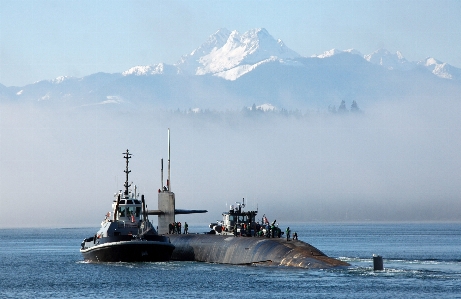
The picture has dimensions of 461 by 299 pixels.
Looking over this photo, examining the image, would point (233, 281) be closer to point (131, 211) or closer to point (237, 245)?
point (237, 245)

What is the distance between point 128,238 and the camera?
68375 millimetres

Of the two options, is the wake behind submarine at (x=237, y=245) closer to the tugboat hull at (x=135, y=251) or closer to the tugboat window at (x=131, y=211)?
the tugboat hull at (x=135, y=251)

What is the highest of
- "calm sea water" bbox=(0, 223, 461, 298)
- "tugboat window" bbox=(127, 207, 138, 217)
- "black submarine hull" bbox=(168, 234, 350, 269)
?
"tugboat window" bbox=(127, 207, 138, 217)

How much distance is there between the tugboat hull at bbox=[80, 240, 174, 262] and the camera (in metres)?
67.2

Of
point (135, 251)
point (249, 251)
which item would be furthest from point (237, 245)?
point (135, 251)

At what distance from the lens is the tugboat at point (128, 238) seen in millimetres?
67500

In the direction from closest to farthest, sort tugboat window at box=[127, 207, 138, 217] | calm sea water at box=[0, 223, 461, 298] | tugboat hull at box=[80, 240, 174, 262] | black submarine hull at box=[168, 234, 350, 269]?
calm sea water at box=[0, 223, 461, 298] → black submarine hull at box=[168, 234, 350, 269] → tugboat hull at box=[80, 240, 174, 262] → tugboat window at box=[127, 207, 138, 217]

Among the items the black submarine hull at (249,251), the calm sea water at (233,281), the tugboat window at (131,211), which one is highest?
the tugboat window at (131,211)

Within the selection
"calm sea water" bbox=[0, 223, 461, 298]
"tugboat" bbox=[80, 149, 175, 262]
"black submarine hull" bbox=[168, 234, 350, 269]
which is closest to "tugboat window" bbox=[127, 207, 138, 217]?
"tugboat" bbox=[80, 149, 175, 262]

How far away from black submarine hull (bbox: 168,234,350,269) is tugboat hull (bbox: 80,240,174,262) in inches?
187

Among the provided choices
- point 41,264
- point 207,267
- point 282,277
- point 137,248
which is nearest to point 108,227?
point 137,248

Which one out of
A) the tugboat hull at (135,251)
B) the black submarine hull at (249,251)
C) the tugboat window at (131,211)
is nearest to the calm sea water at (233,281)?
the tugboat hull at (135,251)

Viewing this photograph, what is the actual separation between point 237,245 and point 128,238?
9.06 metres

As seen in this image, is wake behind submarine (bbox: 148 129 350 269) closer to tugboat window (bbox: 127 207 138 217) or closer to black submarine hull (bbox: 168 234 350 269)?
black submarine hull (bbox: 168 234 350 269)
